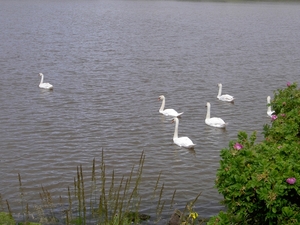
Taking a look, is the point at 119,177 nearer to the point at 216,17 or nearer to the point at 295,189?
the point at 295,189

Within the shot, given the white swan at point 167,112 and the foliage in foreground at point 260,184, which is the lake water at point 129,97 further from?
the foliage in foreground at point 260,184

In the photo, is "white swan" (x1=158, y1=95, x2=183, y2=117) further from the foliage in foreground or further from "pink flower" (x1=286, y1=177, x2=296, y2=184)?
"pink flower" (x1=286, y1=177, x2=296, y2=184)

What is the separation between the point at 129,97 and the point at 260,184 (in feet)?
37.5

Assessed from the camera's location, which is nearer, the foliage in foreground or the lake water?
the foliage in foreground

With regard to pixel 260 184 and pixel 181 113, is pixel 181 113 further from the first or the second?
pixel 260 184

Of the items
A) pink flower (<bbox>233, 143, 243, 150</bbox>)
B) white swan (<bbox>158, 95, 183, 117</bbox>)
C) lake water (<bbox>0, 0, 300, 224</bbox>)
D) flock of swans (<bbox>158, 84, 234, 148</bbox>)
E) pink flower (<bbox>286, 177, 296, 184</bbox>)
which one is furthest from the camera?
white swan (<bbox>158, 95, 183, 117</bbox>)

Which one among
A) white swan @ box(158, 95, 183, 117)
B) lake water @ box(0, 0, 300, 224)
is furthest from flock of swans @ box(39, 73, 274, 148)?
lake water @ box(0, 0, 300, 224)

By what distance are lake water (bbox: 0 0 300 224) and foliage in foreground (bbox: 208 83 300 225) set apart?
3046mm

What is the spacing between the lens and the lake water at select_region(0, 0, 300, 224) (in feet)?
32.5

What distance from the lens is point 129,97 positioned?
1588cm

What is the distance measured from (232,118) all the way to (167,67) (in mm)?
6851

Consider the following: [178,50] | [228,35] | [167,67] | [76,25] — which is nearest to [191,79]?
[167,67]

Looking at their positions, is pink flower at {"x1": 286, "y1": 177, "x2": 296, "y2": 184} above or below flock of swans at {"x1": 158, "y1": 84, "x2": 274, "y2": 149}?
above

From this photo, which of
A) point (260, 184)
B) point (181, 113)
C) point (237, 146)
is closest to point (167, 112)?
point (181, 113)
